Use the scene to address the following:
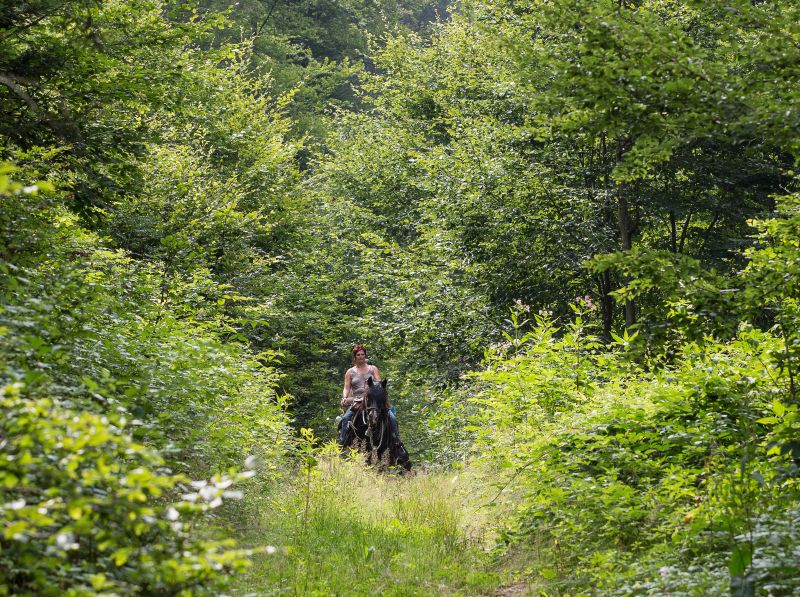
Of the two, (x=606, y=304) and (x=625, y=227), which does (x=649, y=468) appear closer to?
(x=625, y=227)

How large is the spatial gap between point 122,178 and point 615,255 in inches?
280

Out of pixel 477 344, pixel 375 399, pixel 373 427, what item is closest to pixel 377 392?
pixel 375 399

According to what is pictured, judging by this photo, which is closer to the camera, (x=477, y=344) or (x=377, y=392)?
(x=377, y=392)

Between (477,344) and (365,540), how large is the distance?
7.91 meters

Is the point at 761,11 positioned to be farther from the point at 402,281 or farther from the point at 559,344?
the point at 402,281

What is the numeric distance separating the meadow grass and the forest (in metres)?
0.04

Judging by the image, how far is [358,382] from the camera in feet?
50.5

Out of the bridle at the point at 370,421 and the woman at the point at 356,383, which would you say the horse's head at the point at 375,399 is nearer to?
the bridle at the point at 370,421

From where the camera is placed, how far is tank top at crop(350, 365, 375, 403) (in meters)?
15.2

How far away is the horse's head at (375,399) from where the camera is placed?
1500 cm

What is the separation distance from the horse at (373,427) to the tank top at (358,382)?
0.55ft

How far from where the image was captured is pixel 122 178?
35.8 ft

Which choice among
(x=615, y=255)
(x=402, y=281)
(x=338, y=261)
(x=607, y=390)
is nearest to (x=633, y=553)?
(x=615, y=255)

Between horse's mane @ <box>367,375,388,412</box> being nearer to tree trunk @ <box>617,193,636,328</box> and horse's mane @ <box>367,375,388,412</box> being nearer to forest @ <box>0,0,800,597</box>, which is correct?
forest @ <box>0,0,800,597</box>
